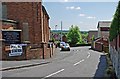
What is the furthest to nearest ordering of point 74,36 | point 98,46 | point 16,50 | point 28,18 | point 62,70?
point 74,36 → point 98,46 → point 28,18 → point 16,50 → point 62,70

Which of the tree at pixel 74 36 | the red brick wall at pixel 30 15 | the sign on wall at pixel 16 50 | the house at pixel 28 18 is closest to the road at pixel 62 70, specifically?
the sign on wall at pixel 16 50

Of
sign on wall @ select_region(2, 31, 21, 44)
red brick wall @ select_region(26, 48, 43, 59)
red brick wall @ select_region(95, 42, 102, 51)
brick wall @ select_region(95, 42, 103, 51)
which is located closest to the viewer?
red brick wall @ select_region(26, 48, 43, 59)

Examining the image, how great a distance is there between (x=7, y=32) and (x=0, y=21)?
1393 millimetres

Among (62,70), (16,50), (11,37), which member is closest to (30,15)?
(11,37)

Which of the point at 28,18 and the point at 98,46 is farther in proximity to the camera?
the point at 98,46

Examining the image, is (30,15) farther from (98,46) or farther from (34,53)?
(98,46)

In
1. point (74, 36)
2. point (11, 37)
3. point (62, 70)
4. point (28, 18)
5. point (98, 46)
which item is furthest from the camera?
point (74, 36)

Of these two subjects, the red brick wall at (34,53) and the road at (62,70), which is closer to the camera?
the road at (62,70)

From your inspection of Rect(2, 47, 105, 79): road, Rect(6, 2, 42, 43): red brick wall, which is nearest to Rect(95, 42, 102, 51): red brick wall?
Rect(6, 2, 42, 43): red brick wall

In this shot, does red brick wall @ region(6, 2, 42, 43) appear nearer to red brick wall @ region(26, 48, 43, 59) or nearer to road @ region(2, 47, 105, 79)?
red brick wall @ region(26, 48, 43, 59)

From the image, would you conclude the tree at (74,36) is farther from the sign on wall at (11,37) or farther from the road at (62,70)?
the road at (62,70)

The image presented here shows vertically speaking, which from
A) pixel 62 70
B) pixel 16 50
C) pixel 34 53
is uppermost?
pixel 16 50

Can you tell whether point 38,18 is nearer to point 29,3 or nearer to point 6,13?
point 29,3

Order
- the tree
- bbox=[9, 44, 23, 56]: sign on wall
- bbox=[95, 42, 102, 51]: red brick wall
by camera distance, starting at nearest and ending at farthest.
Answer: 1. bbox=[9, 44, 23, 56]: sign on wall
2. bbox=[95, 42, 102, 51]: red brick wall
3. the tree
